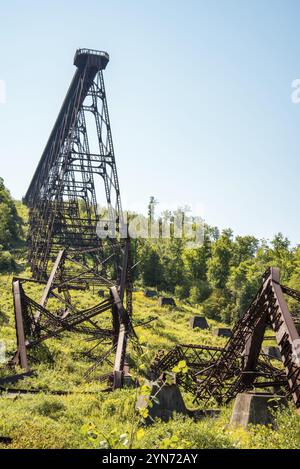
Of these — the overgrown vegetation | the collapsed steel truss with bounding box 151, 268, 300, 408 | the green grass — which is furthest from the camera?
the collapsed steel truss with bounding box 151, 268, 300, 408

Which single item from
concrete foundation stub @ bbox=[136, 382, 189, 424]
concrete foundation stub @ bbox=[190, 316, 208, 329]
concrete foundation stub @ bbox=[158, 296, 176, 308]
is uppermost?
concrete foundation stub @ bbox=[136, 382, 189, 424]

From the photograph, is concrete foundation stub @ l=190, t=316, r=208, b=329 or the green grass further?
concrete foundation stub @ l=190, t=316, r=208, b=329

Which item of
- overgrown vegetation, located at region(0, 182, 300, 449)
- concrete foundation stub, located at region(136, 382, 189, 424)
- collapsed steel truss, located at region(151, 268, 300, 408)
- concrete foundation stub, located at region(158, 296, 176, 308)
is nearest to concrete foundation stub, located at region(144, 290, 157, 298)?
overgrown vegetation, located at region(0, 182, 300, 449)

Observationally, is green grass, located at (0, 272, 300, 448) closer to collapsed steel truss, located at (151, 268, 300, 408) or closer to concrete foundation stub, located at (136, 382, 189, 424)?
concrete foundation stub, located at (136, 382, 189, 424)

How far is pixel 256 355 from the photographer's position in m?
14.6

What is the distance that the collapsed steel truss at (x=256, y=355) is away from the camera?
37.7ft

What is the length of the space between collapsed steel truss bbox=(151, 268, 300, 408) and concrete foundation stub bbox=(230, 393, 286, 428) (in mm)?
704

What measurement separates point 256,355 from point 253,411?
344cm

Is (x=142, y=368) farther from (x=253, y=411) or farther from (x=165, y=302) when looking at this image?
(x=165, y=302)

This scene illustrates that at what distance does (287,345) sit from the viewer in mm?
11625

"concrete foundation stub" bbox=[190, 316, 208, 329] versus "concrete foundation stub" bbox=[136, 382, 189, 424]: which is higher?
"concrete foundation stub" bbox=[136, 382, 189, 424]

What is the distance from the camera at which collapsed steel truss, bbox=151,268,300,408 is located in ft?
37.7

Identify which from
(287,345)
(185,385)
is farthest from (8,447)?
(185,385)

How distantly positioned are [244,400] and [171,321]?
27304 millimetres
